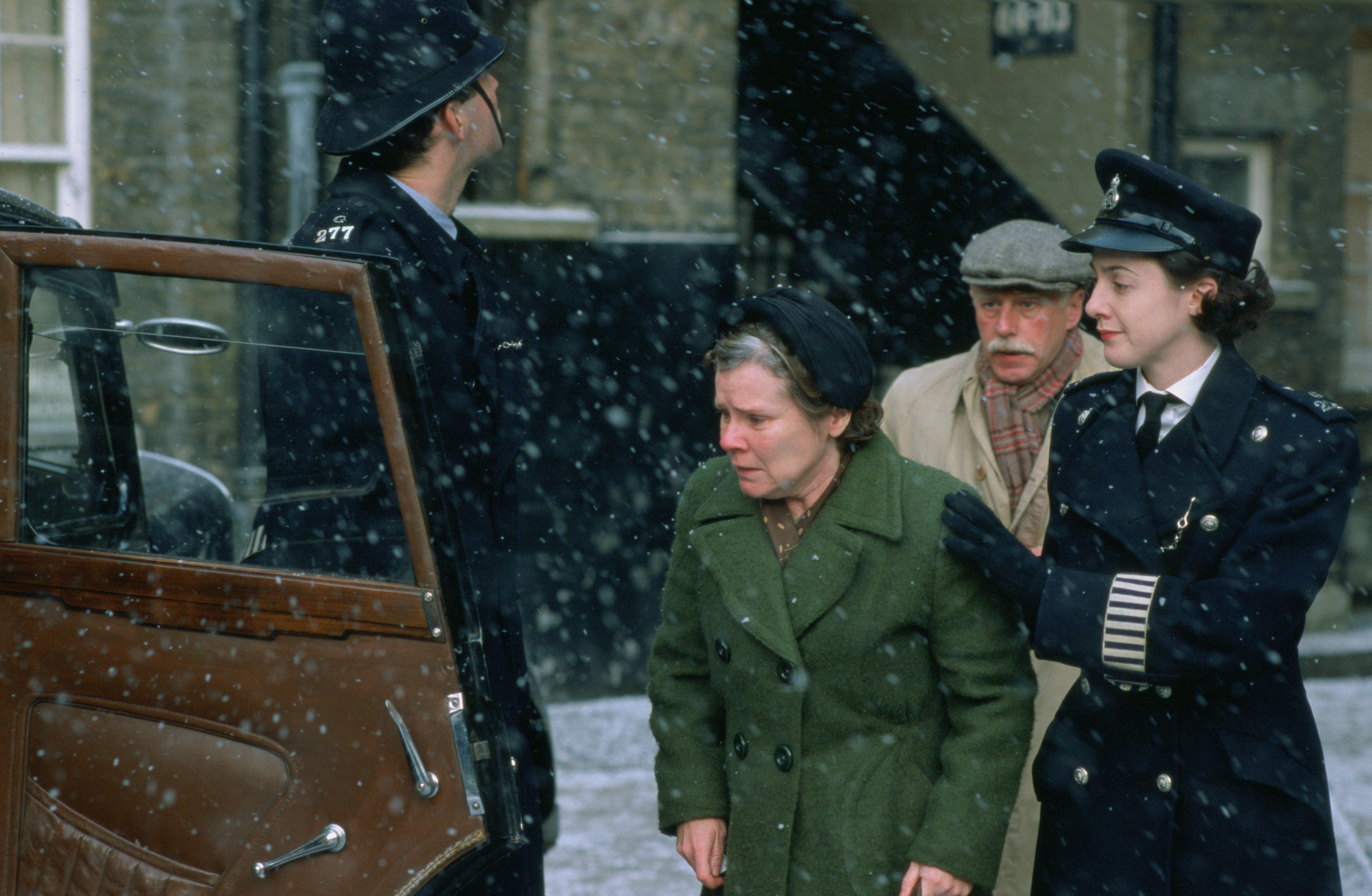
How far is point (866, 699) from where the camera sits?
106 inches

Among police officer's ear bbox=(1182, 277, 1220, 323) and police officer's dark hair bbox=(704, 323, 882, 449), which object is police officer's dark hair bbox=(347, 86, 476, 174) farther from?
police officer's ear bbox=(1182, 277, 1220, 323)

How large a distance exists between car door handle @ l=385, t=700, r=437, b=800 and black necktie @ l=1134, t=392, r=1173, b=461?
1.48 meters

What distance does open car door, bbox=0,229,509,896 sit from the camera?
7.40 feet

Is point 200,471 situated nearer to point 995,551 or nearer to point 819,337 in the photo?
point 819,337

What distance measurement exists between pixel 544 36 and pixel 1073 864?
193 inches

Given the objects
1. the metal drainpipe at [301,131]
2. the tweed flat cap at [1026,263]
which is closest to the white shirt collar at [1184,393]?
the tweed flat cap at [1026,263]

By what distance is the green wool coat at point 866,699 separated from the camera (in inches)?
104

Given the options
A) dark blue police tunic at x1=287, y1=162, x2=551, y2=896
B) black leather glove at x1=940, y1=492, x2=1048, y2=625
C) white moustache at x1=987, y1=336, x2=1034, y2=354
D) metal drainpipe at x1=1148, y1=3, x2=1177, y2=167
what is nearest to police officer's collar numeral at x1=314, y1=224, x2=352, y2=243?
dark blue police tunic at x1=287, y1=162, x2=551, y2=896

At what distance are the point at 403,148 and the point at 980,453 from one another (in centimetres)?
169

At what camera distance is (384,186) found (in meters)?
2.99

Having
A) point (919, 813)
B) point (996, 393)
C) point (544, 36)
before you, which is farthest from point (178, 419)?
point (919, 813)

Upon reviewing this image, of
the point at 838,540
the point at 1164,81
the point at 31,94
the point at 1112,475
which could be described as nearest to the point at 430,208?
the point at 838,540

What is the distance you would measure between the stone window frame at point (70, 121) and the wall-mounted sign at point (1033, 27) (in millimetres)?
4127

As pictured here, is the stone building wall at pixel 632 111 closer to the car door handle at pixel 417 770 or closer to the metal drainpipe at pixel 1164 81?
the metal drainpipe at pixel 1164 81
